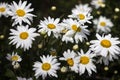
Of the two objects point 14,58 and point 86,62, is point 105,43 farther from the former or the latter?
point 14,58

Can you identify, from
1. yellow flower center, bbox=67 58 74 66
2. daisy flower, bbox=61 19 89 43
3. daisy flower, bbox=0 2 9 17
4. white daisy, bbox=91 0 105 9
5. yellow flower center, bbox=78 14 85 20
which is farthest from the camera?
white daisy, bbox=91 0 105 9

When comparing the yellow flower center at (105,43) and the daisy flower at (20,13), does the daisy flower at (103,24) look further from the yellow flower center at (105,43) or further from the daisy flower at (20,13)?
the daisy flower at (20,13)

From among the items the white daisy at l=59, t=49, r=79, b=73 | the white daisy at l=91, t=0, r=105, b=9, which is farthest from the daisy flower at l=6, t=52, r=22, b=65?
the white daisy at l=91, t=0, r=105, b=9

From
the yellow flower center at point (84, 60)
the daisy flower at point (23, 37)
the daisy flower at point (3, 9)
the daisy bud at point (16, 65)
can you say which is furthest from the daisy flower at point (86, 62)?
the daisy flower at point (3, 9)

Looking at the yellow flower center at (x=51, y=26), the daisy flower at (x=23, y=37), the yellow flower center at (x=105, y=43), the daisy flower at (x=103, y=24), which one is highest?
the daisy flower at (x=103, y=24)

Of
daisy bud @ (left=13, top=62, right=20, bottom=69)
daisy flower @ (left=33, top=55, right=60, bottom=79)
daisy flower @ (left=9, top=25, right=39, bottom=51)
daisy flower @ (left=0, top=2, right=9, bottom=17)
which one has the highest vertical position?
daisy flower @ (left=0, top=2, right=9, bottom=17)

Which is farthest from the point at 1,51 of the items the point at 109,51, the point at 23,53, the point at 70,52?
the point at 109,51

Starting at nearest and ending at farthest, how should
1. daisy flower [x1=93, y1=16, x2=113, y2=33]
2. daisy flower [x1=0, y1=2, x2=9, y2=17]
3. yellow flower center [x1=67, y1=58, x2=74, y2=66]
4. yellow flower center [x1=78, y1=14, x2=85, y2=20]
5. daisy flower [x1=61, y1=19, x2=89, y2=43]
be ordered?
yellow flower center [x1=67, y1=58, x2=74, y2=66], daisy flower [x1=61, y1=19, x2=89, y2=43], yellow flower center [x1=78, y1=14, x2=85, y2=20], daisy flower [x1=0, y1=2, x2=9, y2=17], daisy flower [x1=93, y1=16, x2=113, y2=33]

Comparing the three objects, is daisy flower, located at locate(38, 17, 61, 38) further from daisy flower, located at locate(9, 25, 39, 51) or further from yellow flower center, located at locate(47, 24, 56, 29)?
daisy flower, located at locate(9, 25, 39, 51)
